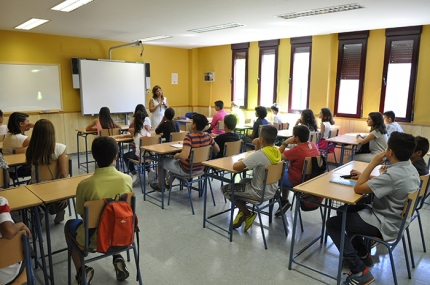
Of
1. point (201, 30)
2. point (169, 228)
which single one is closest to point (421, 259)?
point (169, 228)

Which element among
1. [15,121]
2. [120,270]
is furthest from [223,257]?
[15,121]

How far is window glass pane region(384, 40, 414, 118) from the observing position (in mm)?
5945

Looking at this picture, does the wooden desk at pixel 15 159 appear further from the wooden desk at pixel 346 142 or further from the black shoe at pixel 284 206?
the wooden desk at pixel 346 142

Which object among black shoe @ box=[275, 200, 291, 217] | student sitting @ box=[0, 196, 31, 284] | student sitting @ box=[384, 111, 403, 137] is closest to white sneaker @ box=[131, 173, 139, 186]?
black shoe @ box=[275, 200, 291, 217]

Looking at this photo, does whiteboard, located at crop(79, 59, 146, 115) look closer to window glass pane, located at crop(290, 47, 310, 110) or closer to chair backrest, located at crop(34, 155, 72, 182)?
window glass pane, located at crop(290, 47, 310, 110)

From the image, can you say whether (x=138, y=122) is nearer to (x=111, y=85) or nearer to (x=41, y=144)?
(x=41, y=144)

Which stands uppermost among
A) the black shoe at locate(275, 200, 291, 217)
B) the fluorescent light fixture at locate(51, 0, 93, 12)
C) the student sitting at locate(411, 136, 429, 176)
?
the fluorescent light fixture at locate(51, 0, 93, 12)

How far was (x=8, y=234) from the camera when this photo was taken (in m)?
1.71

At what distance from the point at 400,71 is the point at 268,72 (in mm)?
2910

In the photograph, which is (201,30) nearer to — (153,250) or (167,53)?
(167,53)

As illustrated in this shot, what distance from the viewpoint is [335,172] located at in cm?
319

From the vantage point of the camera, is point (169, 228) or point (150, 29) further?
point (150, 29)

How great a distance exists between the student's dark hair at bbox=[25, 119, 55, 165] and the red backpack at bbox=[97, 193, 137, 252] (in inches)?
56.0

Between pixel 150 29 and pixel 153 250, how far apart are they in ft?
15.1
